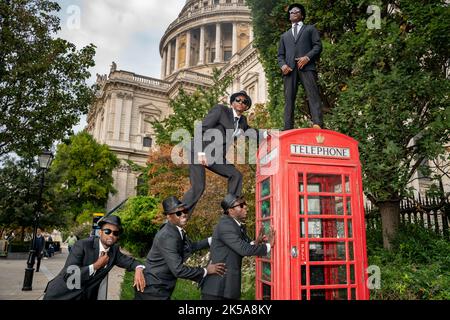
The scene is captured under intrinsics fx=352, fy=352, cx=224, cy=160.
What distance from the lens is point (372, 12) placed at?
9.06 meters

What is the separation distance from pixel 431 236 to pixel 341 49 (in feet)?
17.5

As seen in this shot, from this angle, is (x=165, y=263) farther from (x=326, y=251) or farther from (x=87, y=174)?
(x=87, y=174)

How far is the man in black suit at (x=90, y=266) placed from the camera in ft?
13.3

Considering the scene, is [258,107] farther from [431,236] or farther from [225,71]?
[225,71]

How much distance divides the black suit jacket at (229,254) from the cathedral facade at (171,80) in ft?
48.8

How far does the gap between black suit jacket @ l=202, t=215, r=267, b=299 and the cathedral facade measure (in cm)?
1486

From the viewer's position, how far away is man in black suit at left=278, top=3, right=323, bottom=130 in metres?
5.28

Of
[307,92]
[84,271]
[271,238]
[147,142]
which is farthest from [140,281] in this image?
[147,142]

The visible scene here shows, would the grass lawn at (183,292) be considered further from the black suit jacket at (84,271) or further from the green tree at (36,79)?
the green tree at (36,79)

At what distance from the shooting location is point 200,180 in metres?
4.74

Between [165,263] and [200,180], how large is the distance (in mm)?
1151

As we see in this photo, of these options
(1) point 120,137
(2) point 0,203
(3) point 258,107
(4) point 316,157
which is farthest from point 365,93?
(1) point 120,137

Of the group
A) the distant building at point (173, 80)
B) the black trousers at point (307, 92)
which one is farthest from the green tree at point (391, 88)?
the distant building at point (173, 80)

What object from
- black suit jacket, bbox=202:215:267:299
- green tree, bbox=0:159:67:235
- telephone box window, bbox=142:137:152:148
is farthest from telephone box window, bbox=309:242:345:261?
telephone box window, bbox=142:137:152:148
